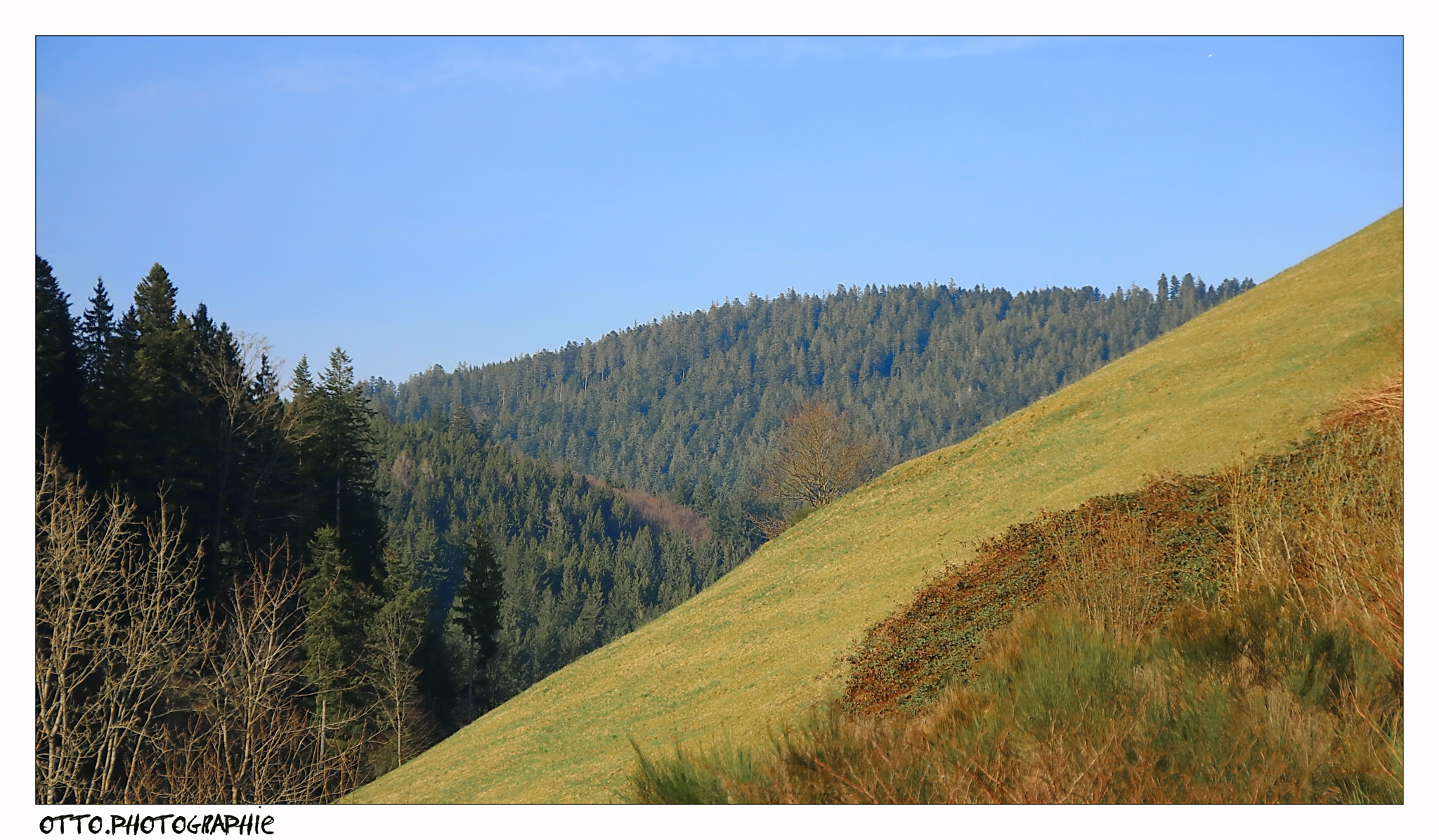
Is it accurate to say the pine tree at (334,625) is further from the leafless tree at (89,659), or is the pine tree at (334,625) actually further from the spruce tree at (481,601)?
the spruce tree at (481,601)

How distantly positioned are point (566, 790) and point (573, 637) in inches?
4186

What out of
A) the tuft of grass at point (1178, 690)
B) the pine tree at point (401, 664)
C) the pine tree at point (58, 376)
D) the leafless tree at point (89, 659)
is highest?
the pine tree at point (58, 376)

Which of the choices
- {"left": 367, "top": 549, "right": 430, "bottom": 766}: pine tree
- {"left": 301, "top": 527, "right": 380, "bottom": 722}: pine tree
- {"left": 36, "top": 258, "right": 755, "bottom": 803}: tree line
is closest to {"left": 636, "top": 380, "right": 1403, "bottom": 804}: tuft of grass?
{"left": 36, "top": 258, "right": 755, "bottom": 803}: tree line

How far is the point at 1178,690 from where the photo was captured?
9.68 metres

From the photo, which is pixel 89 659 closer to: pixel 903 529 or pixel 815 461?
pixel 903 529

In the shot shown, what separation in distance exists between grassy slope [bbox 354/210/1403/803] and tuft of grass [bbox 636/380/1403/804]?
18.5 ft

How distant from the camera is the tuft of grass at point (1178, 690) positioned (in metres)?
7.82

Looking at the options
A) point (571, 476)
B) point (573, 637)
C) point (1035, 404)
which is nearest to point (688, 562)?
point (571, 476)

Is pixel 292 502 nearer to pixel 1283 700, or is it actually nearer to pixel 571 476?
pixel 1283 700

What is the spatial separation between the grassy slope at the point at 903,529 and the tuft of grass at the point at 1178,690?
5635mm

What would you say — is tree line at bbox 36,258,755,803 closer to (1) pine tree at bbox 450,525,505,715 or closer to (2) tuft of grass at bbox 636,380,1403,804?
(1) pine tree at bbox 450,525,505,715

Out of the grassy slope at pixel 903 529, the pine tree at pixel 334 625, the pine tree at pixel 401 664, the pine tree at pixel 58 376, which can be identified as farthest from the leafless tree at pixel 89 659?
the pine tree at pixel 401 664

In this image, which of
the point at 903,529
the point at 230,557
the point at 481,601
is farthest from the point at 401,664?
the point at 903,529

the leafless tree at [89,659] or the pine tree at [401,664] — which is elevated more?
the leafless tree at [89,659]
